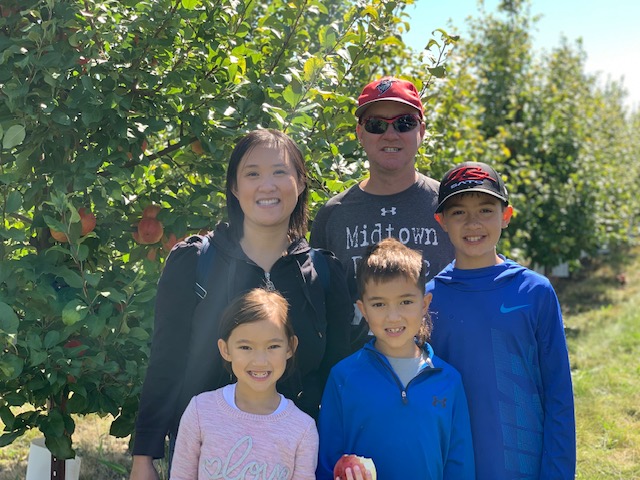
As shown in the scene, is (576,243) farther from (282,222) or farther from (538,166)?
(282,222)

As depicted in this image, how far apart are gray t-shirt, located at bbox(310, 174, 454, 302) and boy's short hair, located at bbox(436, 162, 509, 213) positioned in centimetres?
29

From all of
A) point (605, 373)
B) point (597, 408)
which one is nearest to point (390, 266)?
point (597, 408)

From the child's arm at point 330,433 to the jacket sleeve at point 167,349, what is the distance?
1.28 ft

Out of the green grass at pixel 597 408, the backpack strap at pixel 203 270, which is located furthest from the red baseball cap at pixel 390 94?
the green grass at pixel 597 408

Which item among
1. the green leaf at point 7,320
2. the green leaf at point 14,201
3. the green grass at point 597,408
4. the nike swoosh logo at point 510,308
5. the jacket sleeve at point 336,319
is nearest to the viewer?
the nike swoosh logo at point 510,308

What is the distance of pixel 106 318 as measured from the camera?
102 inches

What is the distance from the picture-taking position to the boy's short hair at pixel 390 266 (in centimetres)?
202

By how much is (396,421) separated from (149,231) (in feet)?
4.42

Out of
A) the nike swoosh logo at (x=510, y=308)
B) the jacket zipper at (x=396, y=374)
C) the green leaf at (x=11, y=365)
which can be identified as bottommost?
the jacket zipper at (x=396, y=374)

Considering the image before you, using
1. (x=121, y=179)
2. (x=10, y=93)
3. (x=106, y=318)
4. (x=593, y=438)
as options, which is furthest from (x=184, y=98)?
(x=593, y=438)

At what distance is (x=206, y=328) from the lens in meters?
2.02

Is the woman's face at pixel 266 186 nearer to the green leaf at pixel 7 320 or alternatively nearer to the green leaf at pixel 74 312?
the green leaf at pixel 74 312

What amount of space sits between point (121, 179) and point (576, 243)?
803 cm

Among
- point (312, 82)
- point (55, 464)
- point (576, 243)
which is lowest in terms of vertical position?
point (55, 464)
